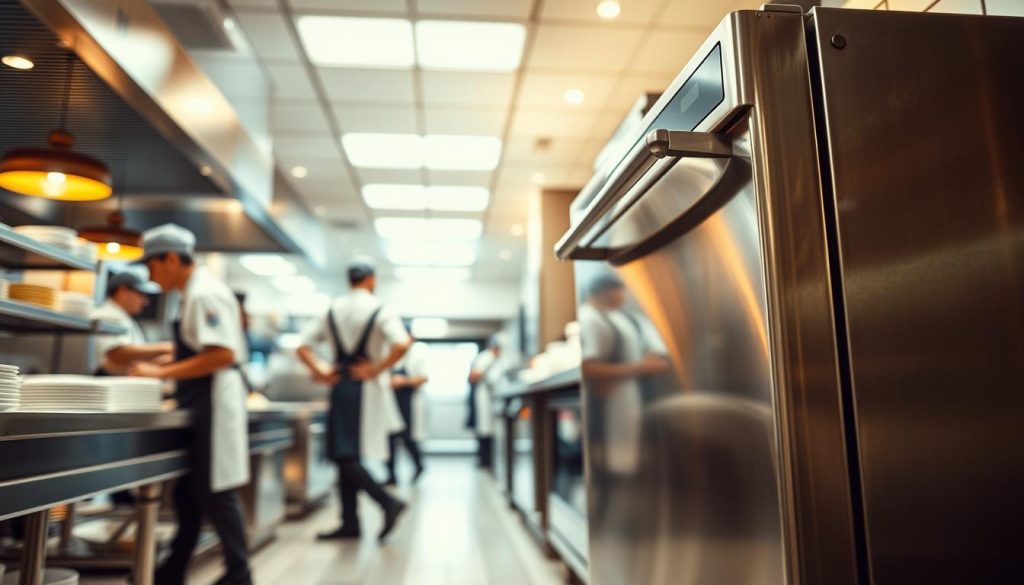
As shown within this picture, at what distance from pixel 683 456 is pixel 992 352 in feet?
1.57

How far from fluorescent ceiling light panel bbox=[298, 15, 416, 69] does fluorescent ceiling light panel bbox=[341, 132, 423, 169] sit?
1069mm

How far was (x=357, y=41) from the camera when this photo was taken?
3617mm

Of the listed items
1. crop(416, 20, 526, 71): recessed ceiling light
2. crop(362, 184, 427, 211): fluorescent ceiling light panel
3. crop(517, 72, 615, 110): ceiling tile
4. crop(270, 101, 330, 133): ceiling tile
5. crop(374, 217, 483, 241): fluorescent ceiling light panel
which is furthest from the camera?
crop(374, 217, 483, 241): fluorescent ceiling light panel

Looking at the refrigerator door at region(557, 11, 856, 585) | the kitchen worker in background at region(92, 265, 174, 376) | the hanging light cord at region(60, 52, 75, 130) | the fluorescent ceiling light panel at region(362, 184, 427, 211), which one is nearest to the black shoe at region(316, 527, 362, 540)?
the kitchen worker in background at region(92, 265, 174, 376)

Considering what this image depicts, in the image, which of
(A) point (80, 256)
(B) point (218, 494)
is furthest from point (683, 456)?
(A) point (80, 256)

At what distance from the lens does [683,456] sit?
116 cm

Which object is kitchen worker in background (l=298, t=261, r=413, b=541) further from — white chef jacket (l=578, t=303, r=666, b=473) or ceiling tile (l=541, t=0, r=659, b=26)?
white chef jacket (l=578, t=303, r=666, b=473)

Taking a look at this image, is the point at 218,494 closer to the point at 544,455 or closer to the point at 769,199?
the point at 544,455

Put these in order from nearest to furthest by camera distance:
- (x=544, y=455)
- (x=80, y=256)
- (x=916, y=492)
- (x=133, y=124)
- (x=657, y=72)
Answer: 1. (x=916, y=492)
2. (x=80, y=256)
3. (x=133, y=124)
4. (x=544, y=455)
5. (x=657, y=72)

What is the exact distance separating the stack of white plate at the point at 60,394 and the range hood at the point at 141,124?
40.8 inches

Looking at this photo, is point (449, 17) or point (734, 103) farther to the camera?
point (449, 17)

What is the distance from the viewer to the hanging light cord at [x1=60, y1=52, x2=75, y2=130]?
215 centimetres

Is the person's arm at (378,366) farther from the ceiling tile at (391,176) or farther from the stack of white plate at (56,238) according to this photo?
the ceiling tile at (391,176)

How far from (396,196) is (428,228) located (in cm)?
121
